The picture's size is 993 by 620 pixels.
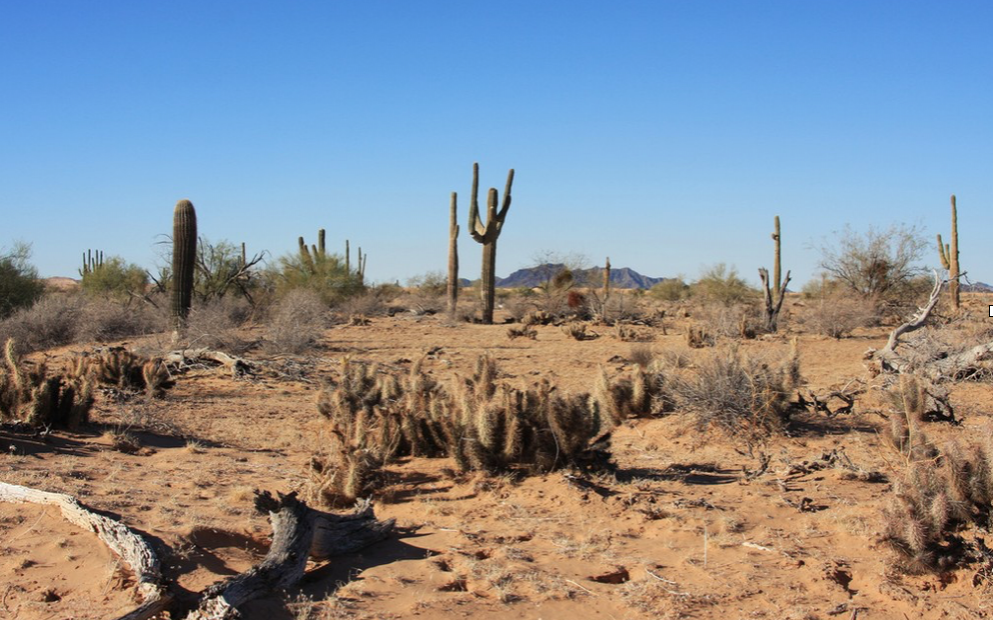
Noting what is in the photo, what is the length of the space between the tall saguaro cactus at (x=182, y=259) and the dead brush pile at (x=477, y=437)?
470 inches

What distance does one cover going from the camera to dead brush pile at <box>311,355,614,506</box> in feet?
22.6

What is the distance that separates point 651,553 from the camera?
17.9 feet

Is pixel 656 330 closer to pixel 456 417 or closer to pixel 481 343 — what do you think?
pixel 481 343

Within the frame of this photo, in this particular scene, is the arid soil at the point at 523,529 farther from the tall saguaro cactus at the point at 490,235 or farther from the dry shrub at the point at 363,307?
the dry shrub at the point at 363,307

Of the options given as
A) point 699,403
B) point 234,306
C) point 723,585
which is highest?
point 234,306

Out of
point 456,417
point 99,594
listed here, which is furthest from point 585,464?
point 99,594

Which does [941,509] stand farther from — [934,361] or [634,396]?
[934,361]

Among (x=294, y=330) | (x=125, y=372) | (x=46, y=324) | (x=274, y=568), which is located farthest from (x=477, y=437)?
(x=46, y=324)

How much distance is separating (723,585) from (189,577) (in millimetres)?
3112

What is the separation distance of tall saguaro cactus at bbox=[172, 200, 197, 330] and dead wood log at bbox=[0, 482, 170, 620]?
13309 millimetres

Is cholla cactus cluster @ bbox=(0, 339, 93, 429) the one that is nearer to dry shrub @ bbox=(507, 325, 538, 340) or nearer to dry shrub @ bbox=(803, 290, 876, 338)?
dry shrub @ bbox=(507, 325, 538, 340)

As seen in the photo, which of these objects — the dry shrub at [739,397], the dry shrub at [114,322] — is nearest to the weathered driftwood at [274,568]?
the dry shrub at [739,397]

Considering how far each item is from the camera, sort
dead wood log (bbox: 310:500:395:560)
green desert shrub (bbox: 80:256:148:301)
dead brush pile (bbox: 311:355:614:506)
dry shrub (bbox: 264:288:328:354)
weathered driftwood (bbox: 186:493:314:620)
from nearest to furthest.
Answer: weathered driftwood (bbox: 186:493:314:620) → dead wood log (bbox: 310:500:395:560) → dead brush pile (bbox: 311:355:614:506) → dry shrub (bbox: 264:288:328:354) → green desert shrub (bbox: 80:256:148:301)

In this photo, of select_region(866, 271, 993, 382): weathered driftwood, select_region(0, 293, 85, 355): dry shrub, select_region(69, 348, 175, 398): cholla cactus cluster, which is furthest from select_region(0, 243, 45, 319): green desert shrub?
select_region(866, 271, 993, 382): weathered driftwood
